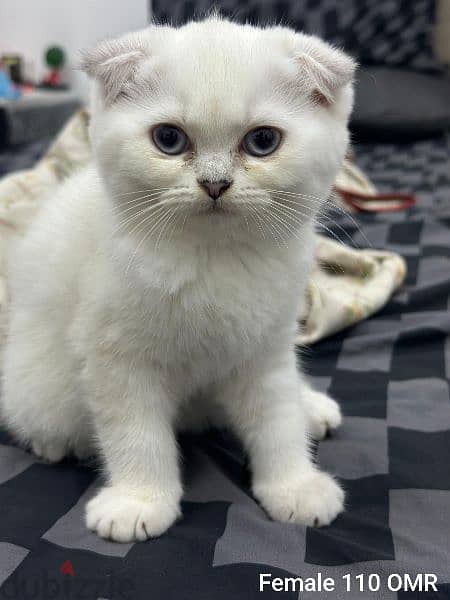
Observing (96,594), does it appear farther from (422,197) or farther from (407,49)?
(407,49)

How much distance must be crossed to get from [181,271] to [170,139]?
168mm

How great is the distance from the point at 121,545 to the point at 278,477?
25 cm

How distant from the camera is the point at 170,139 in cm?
72

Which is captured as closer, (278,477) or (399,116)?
(278,477)

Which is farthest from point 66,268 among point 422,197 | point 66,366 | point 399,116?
point 399,116

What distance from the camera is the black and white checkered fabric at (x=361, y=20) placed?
8.94 feet

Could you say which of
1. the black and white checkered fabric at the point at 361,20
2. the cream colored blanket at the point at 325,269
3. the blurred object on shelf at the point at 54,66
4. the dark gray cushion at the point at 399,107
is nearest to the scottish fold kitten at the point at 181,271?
the cream colored blanket at the point at 325,269

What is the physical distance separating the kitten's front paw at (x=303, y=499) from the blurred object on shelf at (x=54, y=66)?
3.32m

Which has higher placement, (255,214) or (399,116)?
(255,214)

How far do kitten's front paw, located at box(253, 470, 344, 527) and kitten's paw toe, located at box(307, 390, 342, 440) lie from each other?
139 millimetres

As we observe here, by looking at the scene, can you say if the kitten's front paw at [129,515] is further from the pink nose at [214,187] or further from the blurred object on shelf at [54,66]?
the blurred object on shelf at [54,66]

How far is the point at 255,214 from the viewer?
0.73m

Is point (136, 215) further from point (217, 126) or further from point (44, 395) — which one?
point (44, 395)

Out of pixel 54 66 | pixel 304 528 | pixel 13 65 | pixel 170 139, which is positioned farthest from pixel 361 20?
pixel 304 528
